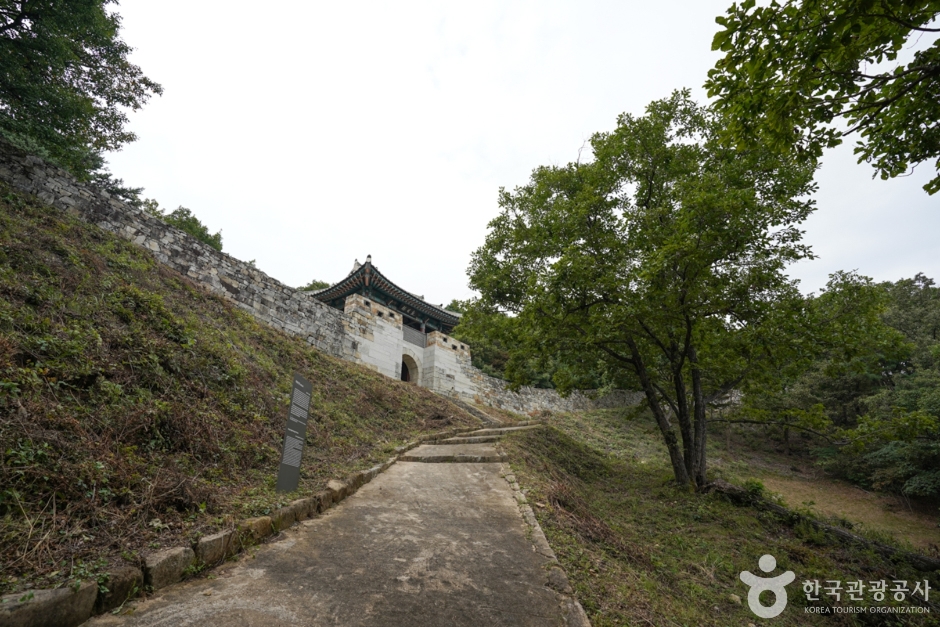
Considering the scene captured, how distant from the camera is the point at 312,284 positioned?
29.9m

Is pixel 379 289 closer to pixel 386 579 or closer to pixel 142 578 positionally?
pixel 386 579

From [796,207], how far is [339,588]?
8394 millimetres

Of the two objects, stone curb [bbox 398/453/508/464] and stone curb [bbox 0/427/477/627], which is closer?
stone curb [bbox 0/427/477/627]

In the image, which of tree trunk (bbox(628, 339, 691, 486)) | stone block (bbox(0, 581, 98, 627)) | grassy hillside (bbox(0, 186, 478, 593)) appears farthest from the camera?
tree trunk (bbox(628, 339, 691, 486))

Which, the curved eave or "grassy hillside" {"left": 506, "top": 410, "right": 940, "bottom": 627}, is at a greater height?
the curved eave

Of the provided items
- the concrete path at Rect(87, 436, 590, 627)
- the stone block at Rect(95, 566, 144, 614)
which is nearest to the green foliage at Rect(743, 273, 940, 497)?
the concrete path at Rect(87, 436, 590, 627)

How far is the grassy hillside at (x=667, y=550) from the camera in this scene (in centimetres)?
298

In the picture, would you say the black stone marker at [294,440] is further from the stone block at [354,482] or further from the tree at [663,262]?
the tree at [663,262]

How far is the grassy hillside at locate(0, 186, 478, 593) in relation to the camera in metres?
2.36

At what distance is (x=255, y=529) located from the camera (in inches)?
119

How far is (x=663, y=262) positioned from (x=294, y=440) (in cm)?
528

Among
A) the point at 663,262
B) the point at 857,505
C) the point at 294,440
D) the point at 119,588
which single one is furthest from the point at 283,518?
the point at 857,505

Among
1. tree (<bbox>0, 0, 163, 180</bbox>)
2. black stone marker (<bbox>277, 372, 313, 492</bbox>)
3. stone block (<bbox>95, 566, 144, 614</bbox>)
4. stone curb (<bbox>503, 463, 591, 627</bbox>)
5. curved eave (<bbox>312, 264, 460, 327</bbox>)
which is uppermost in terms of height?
tree (<bbox>0, 0, 163, 180</bbox>)

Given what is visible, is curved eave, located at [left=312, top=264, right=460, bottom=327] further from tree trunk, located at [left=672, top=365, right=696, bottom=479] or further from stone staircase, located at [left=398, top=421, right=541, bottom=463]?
tree trunk, located at [left=672, top=365, right=696, bottom=479]
